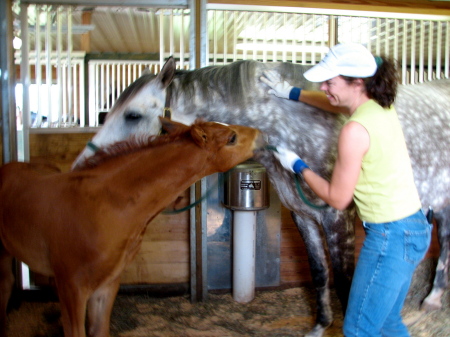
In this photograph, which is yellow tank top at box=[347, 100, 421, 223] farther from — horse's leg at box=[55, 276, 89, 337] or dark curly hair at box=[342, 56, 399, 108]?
horse's leg at box=[55, 276, 89, 337]

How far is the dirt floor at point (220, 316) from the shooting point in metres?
2.60

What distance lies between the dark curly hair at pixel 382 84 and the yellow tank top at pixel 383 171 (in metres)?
0.04

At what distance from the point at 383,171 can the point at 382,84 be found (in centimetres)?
32

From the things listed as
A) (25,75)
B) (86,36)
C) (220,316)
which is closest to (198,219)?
(220,316)

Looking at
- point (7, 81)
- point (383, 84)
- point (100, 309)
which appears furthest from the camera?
point (7, 81)

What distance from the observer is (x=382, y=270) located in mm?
1393

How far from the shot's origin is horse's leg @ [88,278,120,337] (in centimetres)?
193

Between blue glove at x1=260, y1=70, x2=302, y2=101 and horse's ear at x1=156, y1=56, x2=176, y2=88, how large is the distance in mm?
491

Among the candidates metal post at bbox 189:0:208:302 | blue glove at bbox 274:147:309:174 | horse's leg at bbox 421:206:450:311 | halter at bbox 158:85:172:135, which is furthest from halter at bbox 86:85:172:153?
horse's leg at bbox 421:206:450:311

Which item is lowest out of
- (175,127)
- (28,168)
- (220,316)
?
(220,316)

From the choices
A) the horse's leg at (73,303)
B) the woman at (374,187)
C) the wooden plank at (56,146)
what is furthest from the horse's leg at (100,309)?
the wooden plank at (56,146)

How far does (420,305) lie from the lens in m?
2.97

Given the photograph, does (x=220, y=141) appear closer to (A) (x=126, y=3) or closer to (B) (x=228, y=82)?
(B) (x=228, y=82)

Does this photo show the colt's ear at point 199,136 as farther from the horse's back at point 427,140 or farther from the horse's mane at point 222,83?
the horse's back at point 427,140
